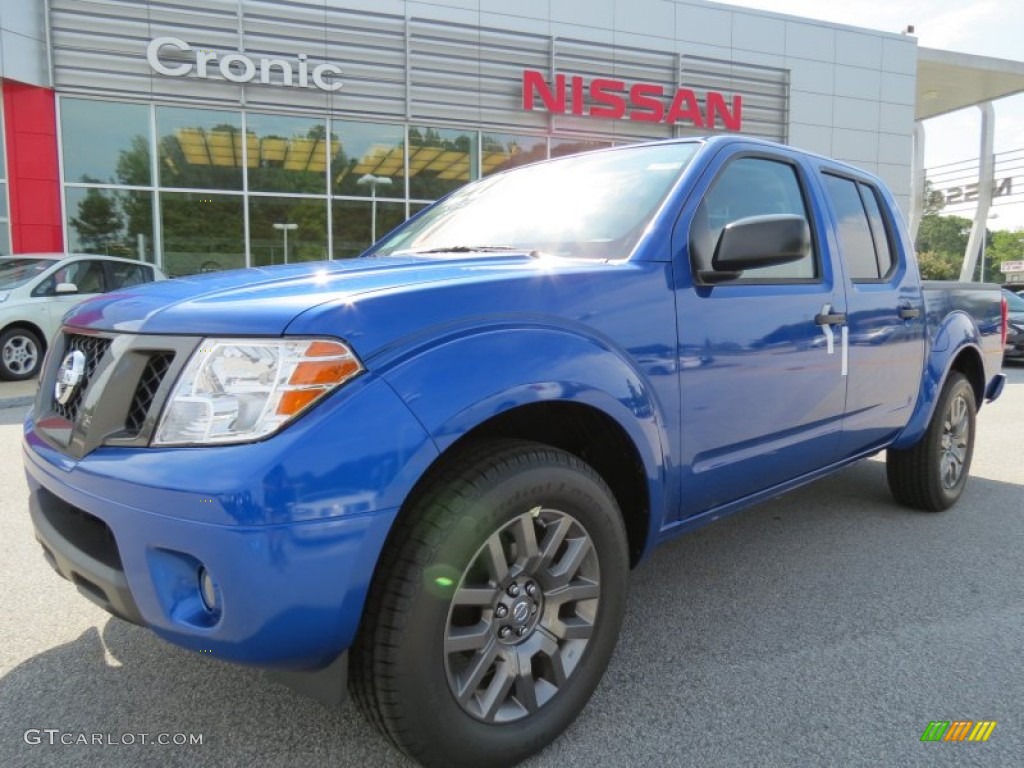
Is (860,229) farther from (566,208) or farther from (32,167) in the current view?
(32,167)

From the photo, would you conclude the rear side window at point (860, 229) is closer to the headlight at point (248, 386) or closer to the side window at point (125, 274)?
the headlight at point (248, 386)

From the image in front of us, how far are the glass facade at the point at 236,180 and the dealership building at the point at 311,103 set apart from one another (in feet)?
0.11

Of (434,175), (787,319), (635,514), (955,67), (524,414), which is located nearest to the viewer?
(524,414)

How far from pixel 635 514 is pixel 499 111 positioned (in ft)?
48.9

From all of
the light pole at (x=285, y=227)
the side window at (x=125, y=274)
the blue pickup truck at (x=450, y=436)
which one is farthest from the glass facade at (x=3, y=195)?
the blue pickup truck at (x=450, y=436)

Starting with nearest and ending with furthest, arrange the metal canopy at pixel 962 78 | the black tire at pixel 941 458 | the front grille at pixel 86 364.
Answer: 1. the front grille at pixel 86 364
2. the black tire at pixel 941 458
3. the metal canopy at pixel 962 78

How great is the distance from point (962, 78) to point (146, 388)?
28868mm

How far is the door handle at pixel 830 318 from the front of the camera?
2904 mm

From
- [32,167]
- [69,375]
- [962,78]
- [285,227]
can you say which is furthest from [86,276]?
[962,78]

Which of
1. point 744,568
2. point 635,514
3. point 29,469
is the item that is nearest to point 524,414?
point 635,514

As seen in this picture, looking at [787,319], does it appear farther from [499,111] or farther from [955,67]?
[955,67]

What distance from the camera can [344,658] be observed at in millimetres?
1660

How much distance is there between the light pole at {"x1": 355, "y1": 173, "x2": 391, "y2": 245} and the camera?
49.6 feet

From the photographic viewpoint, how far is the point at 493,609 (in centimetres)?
187
